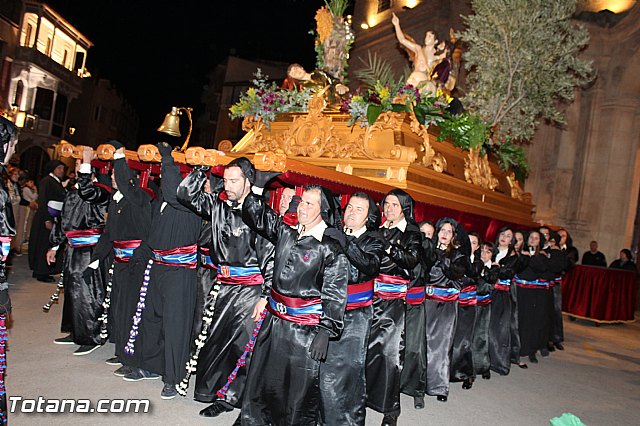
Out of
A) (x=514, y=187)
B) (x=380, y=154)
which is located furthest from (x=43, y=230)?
(x=514, y=187)

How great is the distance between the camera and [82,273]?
18.8 feet

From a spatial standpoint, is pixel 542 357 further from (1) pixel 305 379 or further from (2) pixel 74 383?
(2) pixel 74 383

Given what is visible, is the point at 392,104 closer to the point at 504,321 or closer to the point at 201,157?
the point at 504,321

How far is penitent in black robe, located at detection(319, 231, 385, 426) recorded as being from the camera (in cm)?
405

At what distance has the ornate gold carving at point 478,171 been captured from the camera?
8.34m

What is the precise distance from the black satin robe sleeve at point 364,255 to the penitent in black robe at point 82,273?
9.22 ft

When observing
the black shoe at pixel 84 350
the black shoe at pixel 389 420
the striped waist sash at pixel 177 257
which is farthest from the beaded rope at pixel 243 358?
the black shoe at pixel 84 350

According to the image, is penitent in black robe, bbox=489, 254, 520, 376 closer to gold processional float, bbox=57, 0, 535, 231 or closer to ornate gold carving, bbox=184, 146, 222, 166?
gold processional float, bbox=57, 0, 535, 231

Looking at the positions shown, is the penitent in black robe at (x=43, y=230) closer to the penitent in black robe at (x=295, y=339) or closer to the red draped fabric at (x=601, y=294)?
the penitent in black robe at (x=295, y=339)

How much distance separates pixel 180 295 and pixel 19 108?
26512 millimetres

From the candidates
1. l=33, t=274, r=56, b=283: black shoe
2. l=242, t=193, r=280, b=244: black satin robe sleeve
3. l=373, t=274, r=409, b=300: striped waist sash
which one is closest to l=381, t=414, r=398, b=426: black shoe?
l=373, t=274, r=409, b=300: striped waist sash

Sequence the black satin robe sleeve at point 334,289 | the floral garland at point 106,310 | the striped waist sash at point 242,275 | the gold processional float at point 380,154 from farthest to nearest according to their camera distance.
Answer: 1. the gold processional float at point 380,154
2. the floral garland at point 106,310
3. the striped waist sash at point 242,275
4. the black satin robe sleeve at point 334,289

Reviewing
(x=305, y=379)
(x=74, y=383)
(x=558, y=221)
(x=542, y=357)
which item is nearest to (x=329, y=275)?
(x=305, y=379)

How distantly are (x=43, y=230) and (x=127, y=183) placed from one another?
5.46 metres
